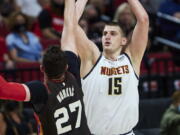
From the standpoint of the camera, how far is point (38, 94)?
220 inches

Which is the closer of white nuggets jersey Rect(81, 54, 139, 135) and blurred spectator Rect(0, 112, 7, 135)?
white nuggets jersey Rect(81, 54, 139, 135)

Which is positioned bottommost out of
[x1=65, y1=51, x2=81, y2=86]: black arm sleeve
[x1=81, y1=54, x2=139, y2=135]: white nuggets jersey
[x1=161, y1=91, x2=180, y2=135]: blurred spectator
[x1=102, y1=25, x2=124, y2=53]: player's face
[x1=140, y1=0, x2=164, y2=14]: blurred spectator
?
[x1=161, y1=91, x2=180, y2=135]: blurred spectator

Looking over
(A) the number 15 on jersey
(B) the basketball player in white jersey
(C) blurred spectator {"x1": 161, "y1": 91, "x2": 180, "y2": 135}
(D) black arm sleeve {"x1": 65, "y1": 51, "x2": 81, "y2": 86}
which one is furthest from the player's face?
(C) blurred spectator {"x1": 161, "y1": 91, "x2": 180, "y2": 135}

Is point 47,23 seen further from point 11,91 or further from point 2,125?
point 11,91

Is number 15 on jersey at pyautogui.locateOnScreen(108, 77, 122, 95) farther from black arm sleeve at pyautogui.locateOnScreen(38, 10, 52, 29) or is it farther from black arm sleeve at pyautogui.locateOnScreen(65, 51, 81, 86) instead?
black arm sleeve at pyautogui.locateOnScreen(38, 10, 52, 29)

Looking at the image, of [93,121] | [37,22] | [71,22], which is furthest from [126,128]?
[37,22]

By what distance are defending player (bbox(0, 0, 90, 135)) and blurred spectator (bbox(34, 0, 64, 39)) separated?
6546 millimetres

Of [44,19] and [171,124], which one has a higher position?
[44,19]

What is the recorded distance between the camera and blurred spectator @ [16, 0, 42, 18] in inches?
520

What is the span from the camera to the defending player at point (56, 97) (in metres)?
5.60

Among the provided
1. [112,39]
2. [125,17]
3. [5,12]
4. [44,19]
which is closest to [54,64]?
[112,39]

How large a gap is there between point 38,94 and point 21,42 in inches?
249

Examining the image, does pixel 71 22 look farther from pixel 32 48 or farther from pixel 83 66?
pixel 32 48

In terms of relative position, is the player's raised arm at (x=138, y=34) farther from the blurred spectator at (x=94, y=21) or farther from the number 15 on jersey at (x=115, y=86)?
the blurred spectator at (x=94, y=21)
